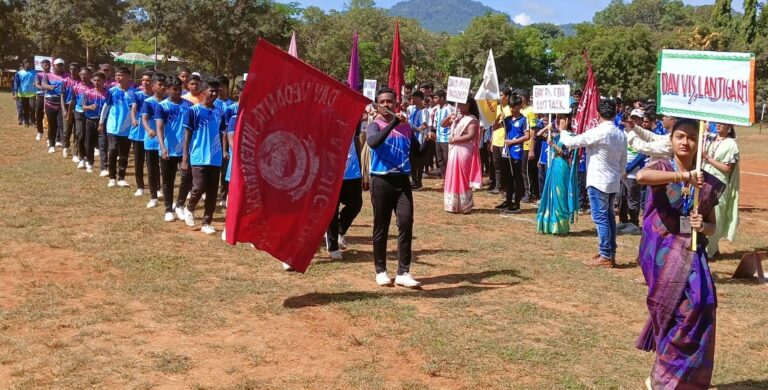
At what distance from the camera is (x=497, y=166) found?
14523mm

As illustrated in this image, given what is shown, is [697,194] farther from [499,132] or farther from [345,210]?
[499,132]

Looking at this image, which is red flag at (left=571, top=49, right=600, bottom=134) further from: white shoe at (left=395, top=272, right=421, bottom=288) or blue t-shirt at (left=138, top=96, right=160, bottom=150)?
blue t-shirt at (left=138, top=96, right=160, bottom=150)

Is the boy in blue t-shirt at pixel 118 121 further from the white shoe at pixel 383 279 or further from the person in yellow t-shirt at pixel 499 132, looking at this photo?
the person in yellow t-shirt at pixel 499 132

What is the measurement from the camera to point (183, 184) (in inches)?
392

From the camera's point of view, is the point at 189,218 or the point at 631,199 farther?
the point at 631,199

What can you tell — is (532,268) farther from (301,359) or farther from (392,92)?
(301,359)

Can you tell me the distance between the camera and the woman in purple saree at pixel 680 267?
15.1 feet

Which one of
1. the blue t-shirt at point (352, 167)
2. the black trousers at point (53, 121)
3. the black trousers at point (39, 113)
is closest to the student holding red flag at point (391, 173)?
the blue t-shirt at point (352, 167)

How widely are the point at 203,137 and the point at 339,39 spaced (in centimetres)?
4927

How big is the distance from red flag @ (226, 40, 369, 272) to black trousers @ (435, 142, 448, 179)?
358 inches

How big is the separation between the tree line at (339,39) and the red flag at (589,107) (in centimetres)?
3509

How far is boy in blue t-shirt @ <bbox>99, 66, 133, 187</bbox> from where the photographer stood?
1195 centimetres

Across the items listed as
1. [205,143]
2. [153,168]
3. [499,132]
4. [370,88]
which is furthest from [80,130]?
[499,132]

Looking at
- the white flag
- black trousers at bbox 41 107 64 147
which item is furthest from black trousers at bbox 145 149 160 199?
black trousers at bbox 41 107 64 147
